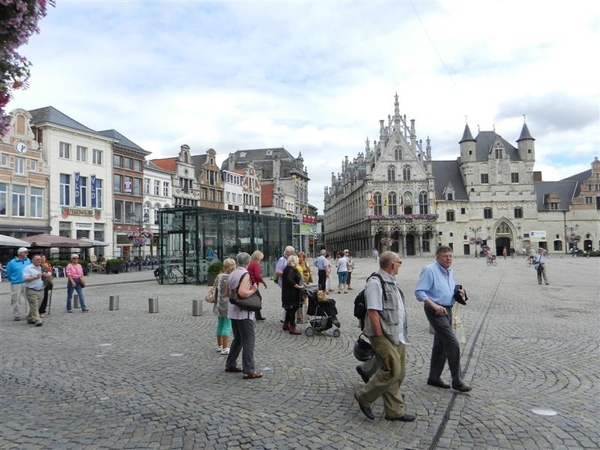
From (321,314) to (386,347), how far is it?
5051 millimetres

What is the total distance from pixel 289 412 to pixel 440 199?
268 ft

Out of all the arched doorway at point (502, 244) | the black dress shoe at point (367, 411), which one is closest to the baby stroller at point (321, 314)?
the black dress shoe at point (367, 411)

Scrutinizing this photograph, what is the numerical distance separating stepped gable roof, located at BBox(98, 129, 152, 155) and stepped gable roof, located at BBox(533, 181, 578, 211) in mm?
65765

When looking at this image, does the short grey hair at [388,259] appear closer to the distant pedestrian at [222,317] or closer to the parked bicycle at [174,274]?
the distant pedestrian at [222,317]

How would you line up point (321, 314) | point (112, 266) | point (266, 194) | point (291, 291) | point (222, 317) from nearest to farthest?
point (222, 317) < point (321, 314) < point (291, 291) < point (112, 266) < point (266, 194)

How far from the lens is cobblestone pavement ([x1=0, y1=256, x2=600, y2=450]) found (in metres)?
4.71

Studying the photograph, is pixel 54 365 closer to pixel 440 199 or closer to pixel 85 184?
pixel 85 184

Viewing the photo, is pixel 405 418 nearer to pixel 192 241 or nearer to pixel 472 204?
pixel 192 241

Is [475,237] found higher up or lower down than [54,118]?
lower down

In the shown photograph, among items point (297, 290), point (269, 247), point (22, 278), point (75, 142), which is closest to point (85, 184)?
point (75, 142)

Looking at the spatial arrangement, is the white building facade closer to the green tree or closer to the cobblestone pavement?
the cobblestone pavement

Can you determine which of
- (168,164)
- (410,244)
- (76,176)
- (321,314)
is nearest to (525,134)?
(410,244)

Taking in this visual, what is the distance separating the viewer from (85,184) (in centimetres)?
4288

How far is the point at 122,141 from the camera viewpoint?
4788cm
